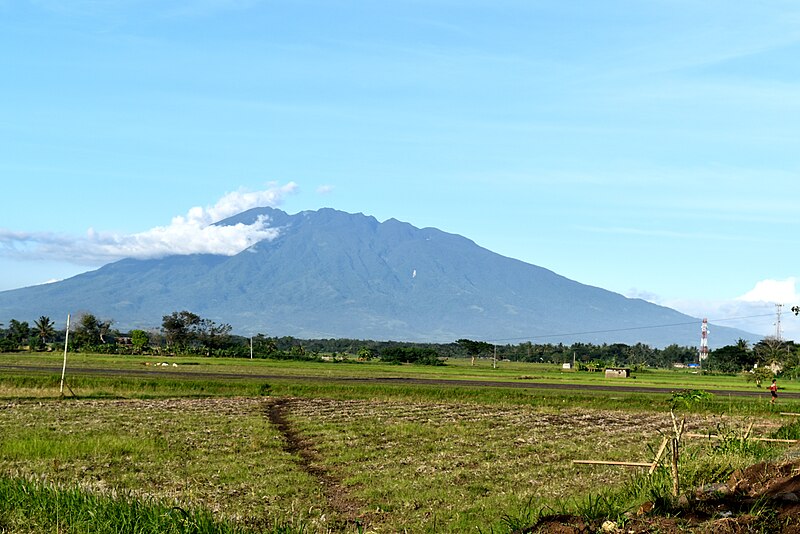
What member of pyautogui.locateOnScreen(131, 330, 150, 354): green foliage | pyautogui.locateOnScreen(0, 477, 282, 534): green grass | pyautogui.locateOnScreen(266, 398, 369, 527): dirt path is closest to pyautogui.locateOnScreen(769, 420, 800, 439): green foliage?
pyautogui.locateOnScreen(266, 398, 369, 527): dirt path

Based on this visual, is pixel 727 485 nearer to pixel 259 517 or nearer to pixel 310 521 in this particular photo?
pixel 310 521

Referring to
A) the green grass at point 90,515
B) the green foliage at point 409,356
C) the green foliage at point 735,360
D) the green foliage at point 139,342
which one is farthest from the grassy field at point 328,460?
the green foliage at point 735,360

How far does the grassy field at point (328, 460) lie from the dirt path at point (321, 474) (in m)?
0.09

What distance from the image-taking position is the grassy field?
18.3 m

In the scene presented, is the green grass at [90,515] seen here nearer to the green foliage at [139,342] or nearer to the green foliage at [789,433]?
the green foliage at [789,433]

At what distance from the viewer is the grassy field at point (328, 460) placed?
720 inches

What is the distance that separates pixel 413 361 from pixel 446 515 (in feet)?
498

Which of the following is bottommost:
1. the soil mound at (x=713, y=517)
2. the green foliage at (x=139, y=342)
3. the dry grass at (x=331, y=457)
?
the dry grass at (x=331, y=457)

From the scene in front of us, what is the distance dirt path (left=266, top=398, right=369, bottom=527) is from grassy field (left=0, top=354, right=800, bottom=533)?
0.09 meters

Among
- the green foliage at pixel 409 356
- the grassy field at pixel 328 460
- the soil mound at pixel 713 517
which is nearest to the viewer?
the soil mound at pixel 713 517

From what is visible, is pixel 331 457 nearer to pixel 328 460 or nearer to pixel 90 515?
pixel 328 460

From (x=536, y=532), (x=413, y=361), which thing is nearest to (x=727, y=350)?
(x=413, y=361)

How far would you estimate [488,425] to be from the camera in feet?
143

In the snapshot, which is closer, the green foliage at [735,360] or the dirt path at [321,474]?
the dirt path at [321,474]
